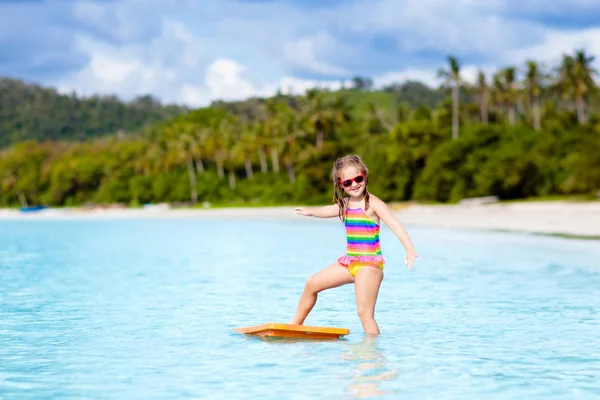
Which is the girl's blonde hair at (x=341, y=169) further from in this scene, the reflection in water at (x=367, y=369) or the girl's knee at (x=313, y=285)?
the reflection in water at (x=367, y=369)

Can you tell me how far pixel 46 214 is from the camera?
355 ft

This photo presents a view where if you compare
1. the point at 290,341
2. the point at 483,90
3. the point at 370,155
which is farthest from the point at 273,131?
the point at 290,341

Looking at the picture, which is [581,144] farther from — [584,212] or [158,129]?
[158,129]

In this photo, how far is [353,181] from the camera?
7945mm

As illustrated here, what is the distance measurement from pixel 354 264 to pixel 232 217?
211 feet

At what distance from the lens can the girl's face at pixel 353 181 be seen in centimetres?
791

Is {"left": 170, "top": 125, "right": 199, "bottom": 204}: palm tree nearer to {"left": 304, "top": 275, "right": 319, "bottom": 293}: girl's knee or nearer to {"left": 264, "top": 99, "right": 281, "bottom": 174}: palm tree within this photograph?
{"left": 264, "top": 99, "right": 281, "bottom": 174}: palm tree

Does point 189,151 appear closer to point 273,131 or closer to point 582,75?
point 273,131

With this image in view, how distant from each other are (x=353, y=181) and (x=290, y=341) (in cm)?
196

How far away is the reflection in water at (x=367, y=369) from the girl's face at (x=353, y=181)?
154 centimetres

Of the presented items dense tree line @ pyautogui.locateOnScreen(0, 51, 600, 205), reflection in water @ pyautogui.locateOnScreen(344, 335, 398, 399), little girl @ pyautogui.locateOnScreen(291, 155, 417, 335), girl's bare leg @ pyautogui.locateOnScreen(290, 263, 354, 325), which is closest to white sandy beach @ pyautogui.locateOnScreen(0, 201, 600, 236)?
dense tree line @ pyautogui.locateOnScreen(0, 51, 600, 205)

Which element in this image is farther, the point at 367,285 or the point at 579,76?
the point at 579,76

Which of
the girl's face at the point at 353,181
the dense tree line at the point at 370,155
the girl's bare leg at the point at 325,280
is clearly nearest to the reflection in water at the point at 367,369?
the girl's bare leg at the point at 325,280

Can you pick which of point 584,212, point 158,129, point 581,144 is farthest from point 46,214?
point 584,212
